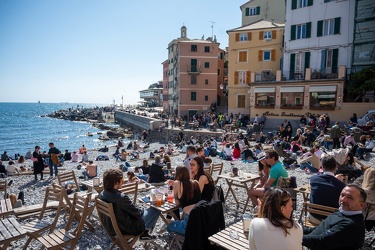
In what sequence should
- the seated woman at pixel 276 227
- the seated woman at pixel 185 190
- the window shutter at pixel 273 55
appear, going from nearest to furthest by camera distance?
1. the seated woman at pixel 276 227
2. the seated woman at pixel 185 190
3. the window shutter at pixel 273 55

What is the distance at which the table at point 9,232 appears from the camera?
14.3ft

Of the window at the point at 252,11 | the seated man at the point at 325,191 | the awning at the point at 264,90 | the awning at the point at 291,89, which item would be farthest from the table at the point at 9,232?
the window at the point at 252,11

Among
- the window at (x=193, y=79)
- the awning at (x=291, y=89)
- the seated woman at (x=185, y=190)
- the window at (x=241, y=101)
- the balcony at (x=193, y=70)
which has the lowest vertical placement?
the seated woman at (x=185, y=190)

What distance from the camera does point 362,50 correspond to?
2538 centimetres

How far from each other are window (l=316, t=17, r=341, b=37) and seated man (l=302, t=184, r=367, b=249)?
90.0ft

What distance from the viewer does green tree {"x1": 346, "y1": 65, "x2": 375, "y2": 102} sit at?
74.9 ft

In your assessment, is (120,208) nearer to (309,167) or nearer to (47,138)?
(309,167)

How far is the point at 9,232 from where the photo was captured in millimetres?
4527

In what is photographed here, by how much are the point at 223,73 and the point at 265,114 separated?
22.4 metres

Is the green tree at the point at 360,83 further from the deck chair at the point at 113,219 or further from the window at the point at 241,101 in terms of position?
the deck chair at the point at 113,219

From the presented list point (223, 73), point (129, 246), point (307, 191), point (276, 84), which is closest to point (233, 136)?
point (276, 84)

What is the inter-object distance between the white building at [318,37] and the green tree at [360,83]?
5.57 ft

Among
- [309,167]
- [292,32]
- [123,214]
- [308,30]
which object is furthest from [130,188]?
[292,32]

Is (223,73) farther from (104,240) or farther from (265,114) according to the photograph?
(104,240)
